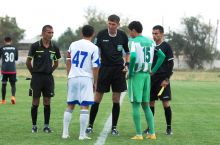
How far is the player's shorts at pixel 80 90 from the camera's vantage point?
9719 millimetres

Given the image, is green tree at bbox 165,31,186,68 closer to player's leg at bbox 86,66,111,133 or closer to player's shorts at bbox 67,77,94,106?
player's leg at bbox 86,66,111,133

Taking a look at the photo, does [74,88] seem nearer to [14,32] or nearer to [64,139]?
[64,139]

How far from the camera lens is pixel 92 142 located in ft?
31.0

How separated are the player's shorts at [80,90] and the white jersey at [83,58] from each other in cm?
9

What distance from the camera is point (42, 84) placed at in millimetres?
10844

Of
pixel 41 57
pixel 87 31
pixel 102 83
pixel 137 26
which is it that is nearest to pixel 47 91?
pixel 41 57

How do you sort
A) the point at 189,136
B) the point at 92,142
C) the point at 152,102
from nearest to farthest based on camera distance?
the point at 92,142
the point at 189,136
the point at 152,102

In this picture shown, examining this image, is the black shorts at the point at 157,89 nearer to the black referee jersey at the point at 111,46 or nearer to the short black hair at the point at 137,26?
the black referee jersey at the point at 111,46

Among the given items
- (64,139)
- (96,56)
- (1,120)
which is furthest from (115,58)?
(1,120)

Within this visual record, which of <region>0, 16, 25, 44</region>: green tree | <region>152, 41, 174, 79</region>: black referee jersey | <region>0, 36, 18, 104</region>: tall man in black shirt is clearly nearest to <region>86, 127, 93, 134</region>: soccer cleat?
<region>152, 41, 174, 79</region>: black referee jersey

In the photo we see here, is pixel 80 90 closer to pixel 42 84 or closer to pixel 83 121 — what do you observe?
pixel 83 121

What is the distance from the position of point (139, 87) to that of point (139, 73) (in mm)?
253

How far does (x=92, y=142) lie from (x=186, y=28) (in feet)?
277

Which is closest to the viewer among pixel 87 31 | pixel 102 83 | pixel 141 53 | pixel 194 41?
pixel 87 31
